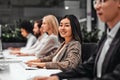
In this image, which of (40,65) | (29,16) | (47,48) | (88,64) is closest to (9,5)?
(29,16)

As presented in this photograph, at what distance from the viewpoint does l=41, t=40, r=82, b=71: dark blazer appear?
257 cm

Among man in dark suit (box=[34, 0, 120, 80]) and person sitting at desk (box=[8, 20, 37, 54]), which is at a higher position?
man in dark suit (box=[34, 0, 120, 80])

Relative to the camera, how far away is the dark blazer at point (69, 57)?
8.43 feet

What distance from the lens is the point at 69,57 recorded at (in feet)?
8.53

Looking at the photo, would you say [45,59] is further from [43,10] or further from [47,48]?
[43,10]

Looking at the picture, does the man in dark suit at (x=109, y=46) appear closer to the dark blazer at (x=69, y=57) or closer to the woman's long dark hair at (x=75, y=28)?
the dark blazer at (x=69, y=57)

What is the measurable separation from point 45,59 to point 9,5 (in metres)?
4.96

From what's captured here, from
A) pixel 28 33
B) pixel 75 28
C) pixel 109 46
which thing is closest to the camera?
pixel 109 46

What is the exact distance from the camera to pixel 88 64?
173 centimetres

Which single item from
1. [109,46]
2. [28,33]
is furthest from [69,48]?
[28,33]

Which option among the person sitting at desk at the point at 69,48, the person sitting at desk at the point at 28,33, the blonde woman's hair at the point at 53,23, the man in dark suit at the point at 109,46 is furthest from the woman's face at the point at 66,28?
the person sitting at desk at the point at 28,33

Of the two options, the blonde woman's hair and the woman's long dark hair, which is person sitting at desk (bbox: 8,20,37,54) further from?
the woman's long dark hair

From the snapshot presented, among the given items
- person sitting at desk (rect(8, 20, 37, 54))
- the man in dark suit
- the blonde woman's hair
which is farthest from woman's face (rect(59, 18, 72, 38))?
person sitting at desk (rect(8, 20, 37, 54))

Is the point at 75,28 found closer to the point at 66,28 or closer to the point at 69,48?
the point at 66,28
